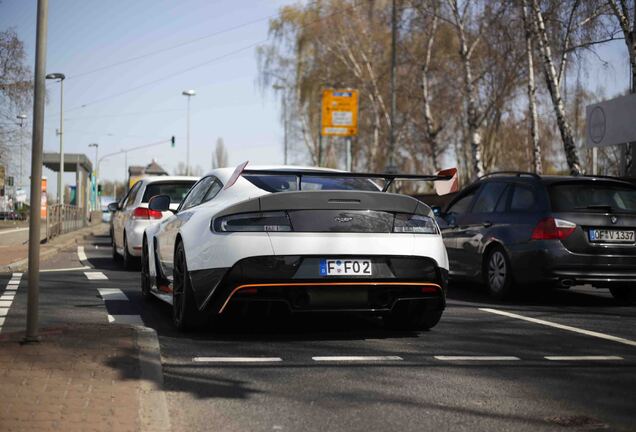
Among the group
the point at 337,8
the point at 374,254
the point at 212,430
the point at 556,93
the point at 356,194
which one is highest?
the point at 337,8

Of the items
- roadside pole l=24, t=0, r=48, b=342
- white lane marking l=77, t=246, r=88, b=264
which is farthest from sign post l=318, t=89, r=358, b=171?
roadside pole l=24, t=0, r=48, b=342

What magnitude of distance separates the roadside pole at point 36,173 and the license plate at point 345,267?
199cm

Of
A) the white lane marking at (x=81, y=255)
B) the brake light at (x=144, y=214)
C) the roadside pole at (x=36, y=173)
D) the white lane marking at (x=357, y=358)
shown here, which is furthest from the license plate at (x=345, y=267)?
the white lane marking at (x=81, y=255)

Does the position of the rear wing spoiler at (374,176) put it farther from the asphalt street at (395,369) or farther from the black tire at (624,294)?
the black tire at (624,294)

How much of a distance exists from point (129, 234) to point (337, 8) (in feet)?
127

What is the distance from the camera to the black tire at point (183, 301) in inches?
286

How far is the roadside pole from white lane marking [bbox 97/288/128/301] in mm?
3962

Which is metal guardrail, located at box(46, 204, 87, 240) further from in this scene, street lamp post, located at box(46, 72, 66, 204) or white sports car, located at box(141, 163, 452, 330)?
white sports car, located at box(141, 163, 452, 330)

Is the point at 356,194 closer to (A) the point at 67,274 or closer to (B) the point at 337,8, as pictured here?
(A) the point at 67,274

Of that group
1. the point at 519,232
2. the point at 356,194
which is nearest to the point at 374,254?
the point at 356,194

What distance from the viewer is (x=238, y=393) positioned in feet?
17.2

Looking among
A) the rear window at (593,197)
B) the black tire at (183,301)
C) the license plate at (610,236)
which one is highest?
the rear window at (593,197)

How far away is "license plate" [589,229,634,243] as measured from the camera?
32.7ft

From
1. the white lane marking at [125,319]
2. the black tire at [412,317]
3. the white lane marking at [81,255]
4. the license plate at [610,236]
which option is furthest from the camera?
the white lane marking at [81,255]
